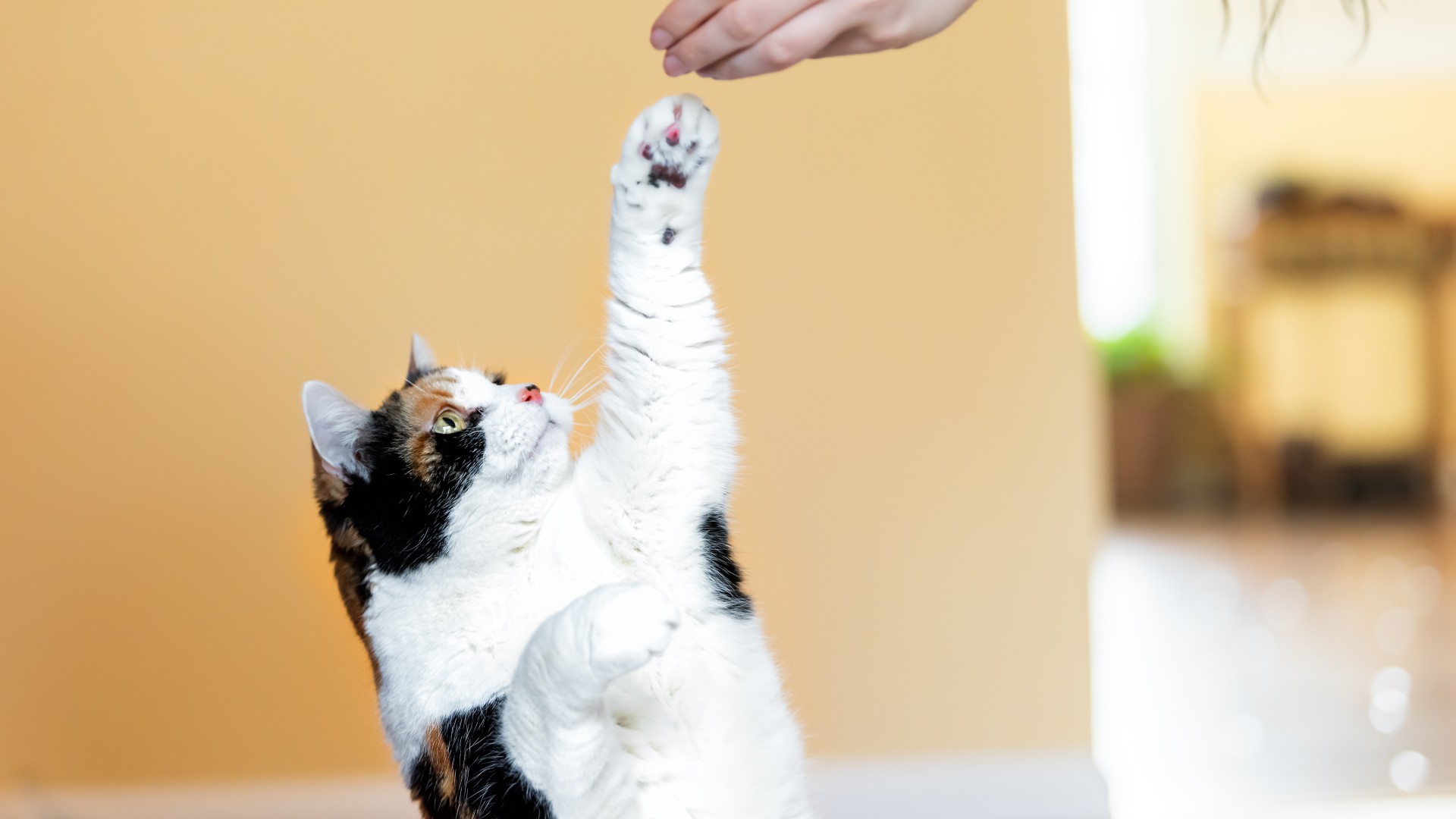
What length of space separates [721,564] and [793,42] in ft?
1.40

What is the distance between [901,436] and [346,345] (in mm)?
962

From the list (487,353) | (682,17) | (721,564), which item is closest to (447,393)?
(721,564)

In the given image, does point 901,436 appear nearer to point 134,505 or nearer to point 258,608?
point 258,608

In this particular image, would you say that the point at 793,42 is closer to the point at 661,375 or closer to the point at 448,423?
the point at 661,375

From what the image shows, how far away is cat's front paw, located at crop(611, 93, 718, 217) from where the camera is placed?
845 millimetres

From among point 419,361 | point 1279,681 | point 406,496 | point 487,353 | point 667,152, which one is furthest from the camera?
point 1279,681

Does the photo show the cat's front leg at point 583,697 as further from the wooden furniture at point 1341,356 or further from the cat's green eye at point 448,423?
the wooden furniture at point 1341,356

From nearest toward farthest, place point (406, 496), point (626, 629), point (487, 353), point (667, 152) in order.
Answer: point (626, 629), point (667, 152), point (406, 496), point (487, 353)

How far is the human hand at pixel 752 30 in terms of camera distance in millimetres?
795

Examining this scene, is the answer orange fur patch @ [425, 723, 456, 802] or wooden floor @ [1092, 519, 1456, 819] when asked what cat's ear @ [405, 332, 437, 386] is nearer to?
orange fur patch @ [425, 723, 456, 802]

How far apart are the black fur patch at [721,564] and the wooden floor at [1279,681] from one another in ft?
4.12

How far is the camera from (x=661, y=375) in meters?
0.92

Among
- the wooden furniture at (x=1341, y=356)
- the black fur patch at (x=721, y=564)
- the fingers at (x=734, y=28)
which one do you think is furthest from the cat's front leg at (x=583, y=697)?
the wooden furniture at (x=1341, y=356)

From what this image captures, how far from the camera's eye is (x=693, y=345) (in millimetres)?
933
